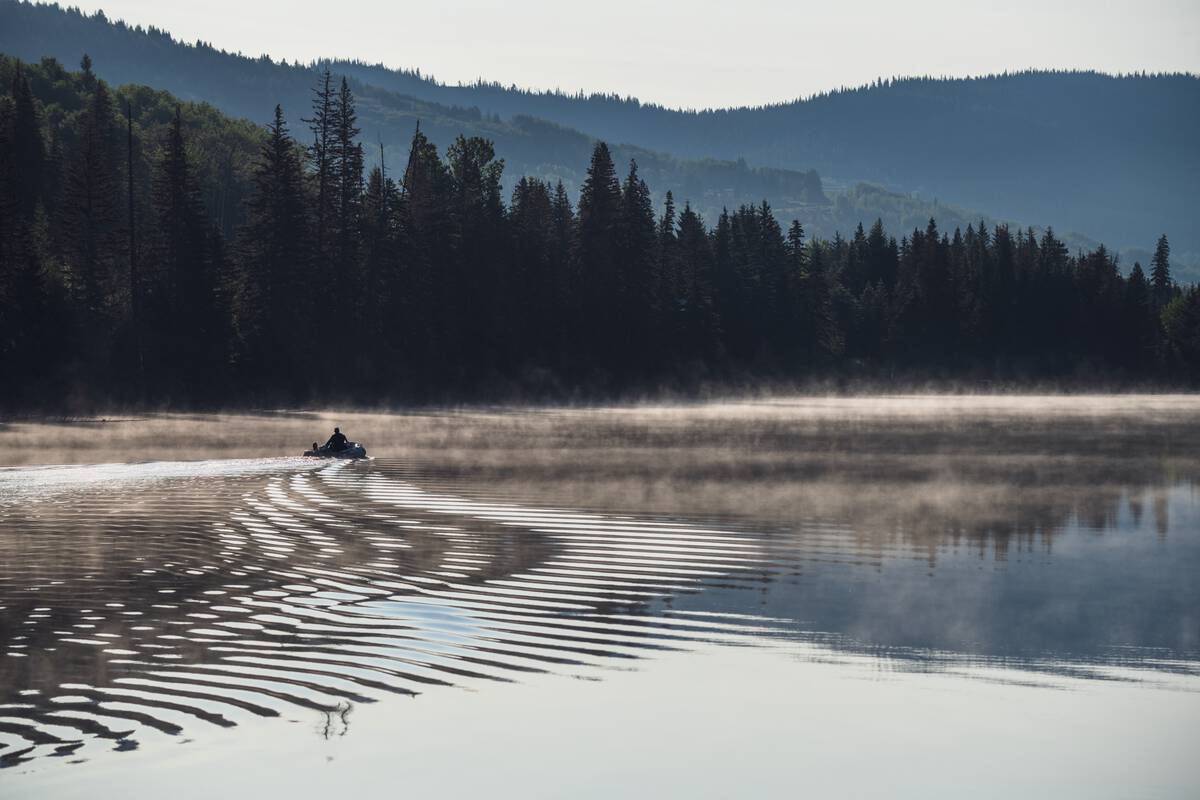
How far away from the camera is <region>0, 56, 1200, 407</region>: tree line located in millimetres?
85000

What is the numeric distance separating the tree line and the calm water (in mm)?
52972

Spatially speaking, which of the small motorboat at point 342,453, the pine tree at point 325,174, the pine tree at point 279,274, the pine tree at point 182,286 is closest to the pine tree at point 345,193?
the pine tree at point 325,174

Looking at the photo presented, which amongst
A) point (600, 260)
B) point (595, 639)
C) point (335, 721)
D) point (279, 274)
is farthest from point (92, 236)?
point (335, 721)

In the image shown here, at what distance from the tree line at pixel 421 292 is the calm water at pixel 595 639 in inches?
2085

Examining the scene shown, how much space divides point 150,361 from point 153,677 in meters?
74.9

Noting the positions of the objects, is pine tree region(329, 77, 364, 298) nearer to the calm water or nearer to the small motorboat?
the small motorboat

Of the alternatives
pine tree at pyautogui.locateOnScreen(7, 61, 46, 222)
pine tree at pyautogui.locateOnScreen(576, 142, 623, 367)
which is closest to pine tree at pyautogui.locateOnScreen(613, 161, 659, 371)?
pine tree at pyautogui.locateOnScreen(576, 142, 623, 367)

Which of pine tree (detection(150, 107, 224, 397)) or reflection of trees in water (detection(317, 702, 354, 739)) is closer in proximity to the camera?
reflection of trees in water (detection(317, 702, 354, 739))

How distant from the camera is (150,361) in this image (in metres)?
83.2

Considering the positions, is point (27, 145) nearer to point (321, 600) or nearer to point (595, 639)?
point (321, 600)

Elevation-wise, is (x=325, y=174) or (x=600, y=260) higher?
(x=325, y=174)

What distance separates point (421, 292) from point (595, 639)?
92829mm

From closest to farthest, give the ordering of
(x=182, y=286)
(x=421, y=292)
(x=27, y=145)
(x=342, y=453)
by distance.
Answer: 1. (x=342, y=453)
2. (x=182, y=286)
3. (x=421, y=292)
4. (x=27, y=145)

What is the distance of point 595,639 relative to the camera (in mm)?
14875
